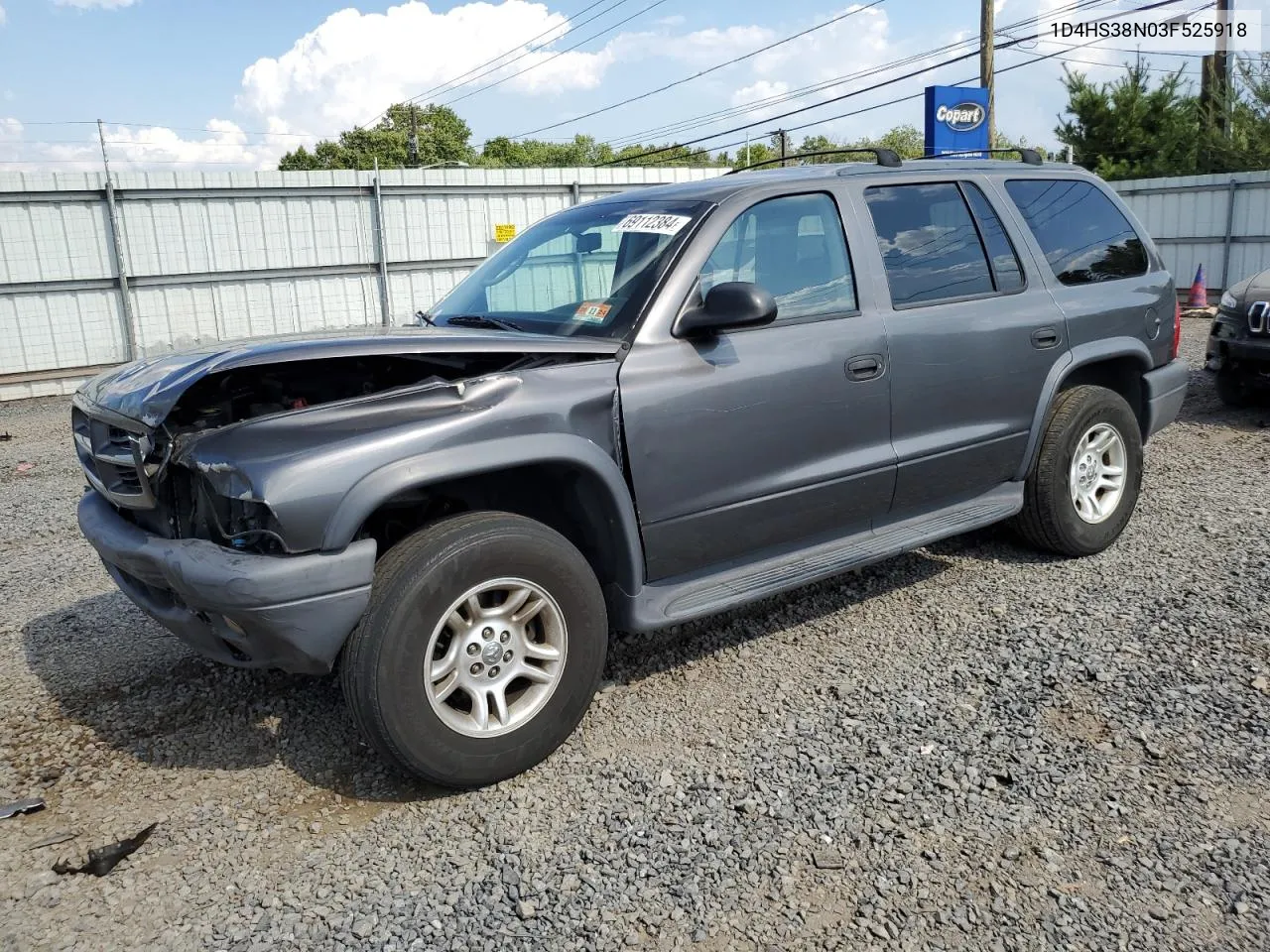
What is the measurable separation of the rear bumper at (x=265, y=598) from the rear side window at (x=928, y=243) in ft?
8.01

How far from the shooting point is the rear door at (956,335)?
13.3ft

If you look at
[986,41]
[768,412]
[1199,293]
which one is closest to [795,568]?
[768,412]

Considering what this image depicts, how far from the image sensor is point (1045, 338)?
452cm

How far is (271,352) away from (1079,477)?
3810mm

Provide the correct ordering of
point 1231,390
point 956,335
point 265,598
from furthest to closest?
point 1231,390
point 956,335
point 265,598

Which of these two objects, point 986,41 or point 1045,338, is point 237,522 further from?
point 986,41

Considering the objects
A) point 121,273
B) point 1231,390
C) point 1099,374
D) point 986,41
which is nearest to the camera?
point 1099,374

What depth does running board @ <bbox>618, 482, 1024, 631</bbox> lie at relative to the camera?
347 cm

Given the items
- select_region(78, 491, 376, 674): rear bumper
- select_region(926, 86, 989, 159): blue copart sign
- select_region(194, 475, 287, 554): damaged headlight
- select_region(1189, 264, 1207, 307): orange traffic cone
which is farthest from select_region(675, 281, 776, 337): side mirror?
select_region(1189, 264, 1207, 307): orange traffic cone

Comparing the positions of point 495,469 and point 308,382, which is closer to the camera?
point 495,469

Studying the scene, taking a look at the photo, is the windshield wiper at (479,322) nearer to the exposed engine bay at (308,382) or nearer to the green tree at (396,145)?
the exposed engine bay at (308,382)

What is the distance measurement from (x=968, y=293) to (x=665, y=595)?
1977mm

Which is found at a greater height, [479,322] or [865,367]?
[479,322]

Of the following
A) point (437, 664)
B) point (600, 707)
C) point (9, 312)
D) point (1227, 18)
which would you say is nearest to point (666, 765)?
point (600, 707)
